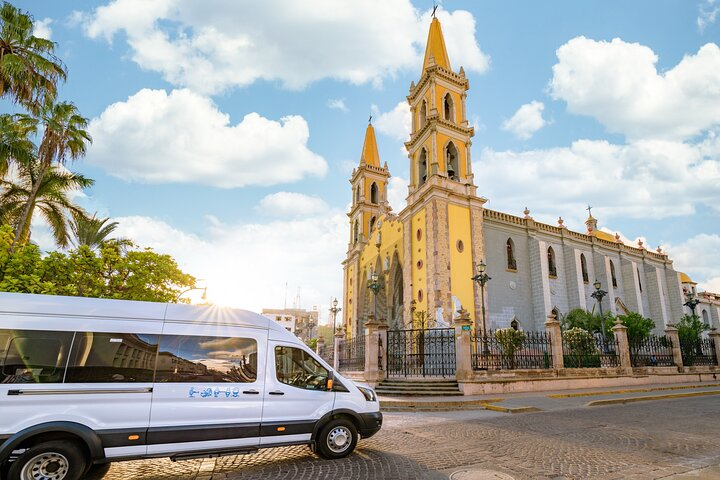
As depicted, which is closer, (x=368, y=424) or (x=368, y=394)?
(x=368, y=424)

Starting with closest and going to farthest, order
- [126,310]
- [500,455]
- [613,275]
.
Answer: [126,310] → [500,455] → [613,275]

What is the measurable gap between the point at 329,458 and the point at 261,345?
187 cm

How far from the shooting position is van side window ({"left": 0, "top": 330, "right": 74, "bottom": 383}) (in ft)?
14.1

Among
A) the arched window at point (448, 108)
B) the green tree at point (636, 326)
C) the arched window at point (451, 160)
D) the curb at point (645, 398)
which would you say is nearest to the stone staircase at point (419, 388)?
the curb at point (645, 398)

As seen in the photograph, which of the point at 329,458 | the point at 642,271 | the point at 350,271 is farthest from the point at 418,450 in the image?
the point at 642,271

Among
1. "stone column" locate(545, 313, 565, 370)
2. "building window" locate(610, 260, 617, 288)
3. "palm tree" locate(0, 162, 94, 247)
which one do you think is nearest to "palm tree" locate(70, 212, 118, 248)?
"palm tree" locate(0, 162, 94, 247)

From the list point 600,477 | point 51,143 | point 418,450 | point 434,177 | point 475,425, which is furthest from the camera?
point 434,177

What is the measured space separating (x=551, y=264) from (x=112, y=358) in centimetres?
3143

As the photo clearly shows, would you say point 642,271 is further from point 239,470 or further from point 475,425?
point 239,470

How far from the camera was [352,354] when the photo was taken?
22.4m

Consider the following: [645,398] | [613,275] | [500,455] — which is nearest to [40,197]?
[500,455]

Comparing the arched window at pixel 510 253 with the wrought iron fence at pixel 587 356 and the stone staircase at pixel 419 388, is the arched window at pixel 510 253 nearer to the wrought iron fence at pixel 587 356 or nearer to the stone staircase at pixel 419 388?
the wrought iron fence at pixel 587 356

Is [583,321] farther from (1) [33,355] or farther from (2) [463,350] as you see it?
(1) [33,355]

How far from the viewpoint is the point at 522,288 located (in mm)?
28312
